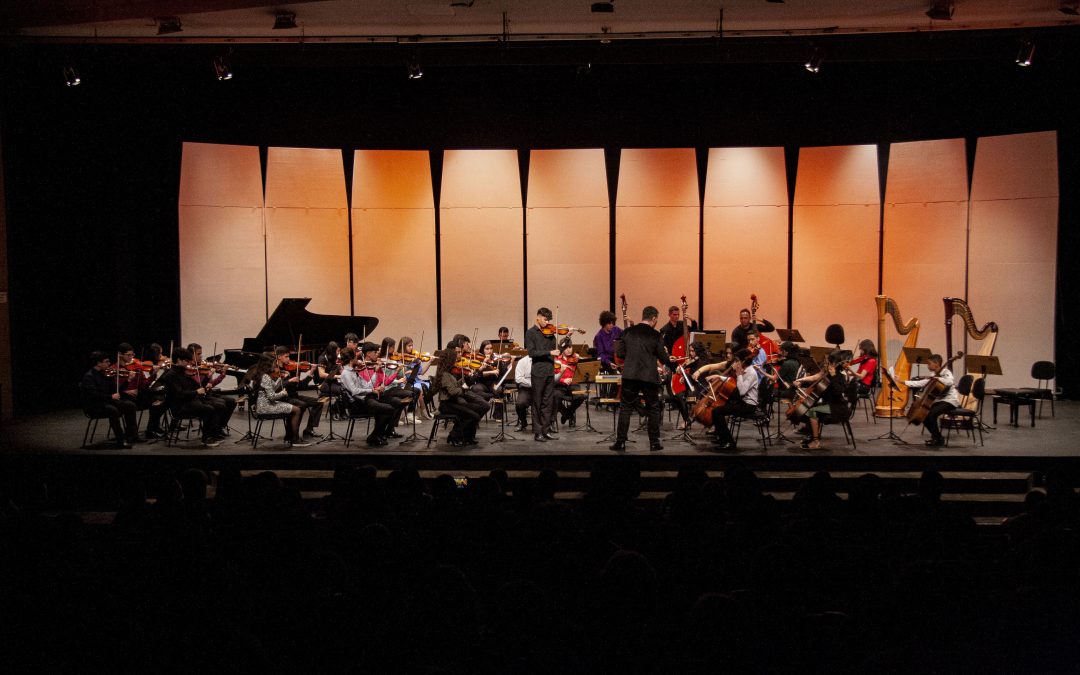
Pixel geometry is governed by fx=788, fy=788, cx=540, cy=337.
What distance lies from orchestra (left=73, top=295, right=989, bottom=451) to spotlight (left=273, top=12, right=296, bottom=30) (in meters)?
3.70

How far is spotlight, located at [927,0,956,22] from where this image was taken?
8430mm

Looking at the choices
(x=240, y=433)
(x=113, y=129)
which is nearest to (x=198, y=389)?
(x=240, y=433)

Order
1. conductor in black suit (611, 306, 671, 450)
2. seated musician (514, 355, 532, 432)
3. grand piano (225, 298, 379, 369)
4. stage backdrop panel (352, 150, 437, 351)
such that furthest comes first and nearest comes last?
stage backdrop panel (352, 150, 437, 351)
grand piano (225, 298, 379, 369)
seated musician (514, 355, 532, 432)
conductor in black suit (611, 306, 671, 450)

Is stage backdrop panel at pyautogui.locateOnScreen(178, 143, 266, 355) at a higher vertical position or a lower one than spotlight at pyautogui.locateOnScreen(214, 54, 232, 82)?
lower

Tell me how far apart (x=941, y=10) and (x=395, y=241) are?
7.87 m

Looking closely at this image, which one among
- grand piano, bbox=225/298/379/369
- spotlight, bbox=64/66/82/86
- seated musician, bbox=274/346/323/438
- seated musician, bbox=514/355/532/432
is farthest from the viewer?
grand piano, bbox=225/298/379/369

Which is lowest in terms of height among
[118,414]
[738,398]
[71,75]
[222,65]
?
[118,414]

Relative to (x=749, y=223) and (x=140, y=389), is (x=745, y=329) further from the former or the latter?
(x=140, y=389)

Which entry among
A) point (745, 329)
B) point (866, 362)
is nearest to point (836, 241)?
point (745, 329)

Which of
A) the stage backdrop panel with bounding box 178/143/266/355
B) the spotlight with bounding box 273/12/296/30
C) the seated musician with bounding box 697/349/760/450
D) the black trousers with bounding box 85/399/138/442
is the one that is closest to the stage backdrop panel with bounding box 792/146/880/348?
the seated musician with bounding box 697/349/760/450

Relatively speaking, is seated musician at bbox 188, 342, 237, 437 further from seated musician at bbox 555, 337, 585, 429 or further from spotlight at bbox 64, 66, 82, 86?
seated musician at bbox 555, 337, 585, 429

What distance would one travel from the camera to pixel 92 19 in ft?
27.2

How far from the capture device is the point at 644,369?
313 inches
